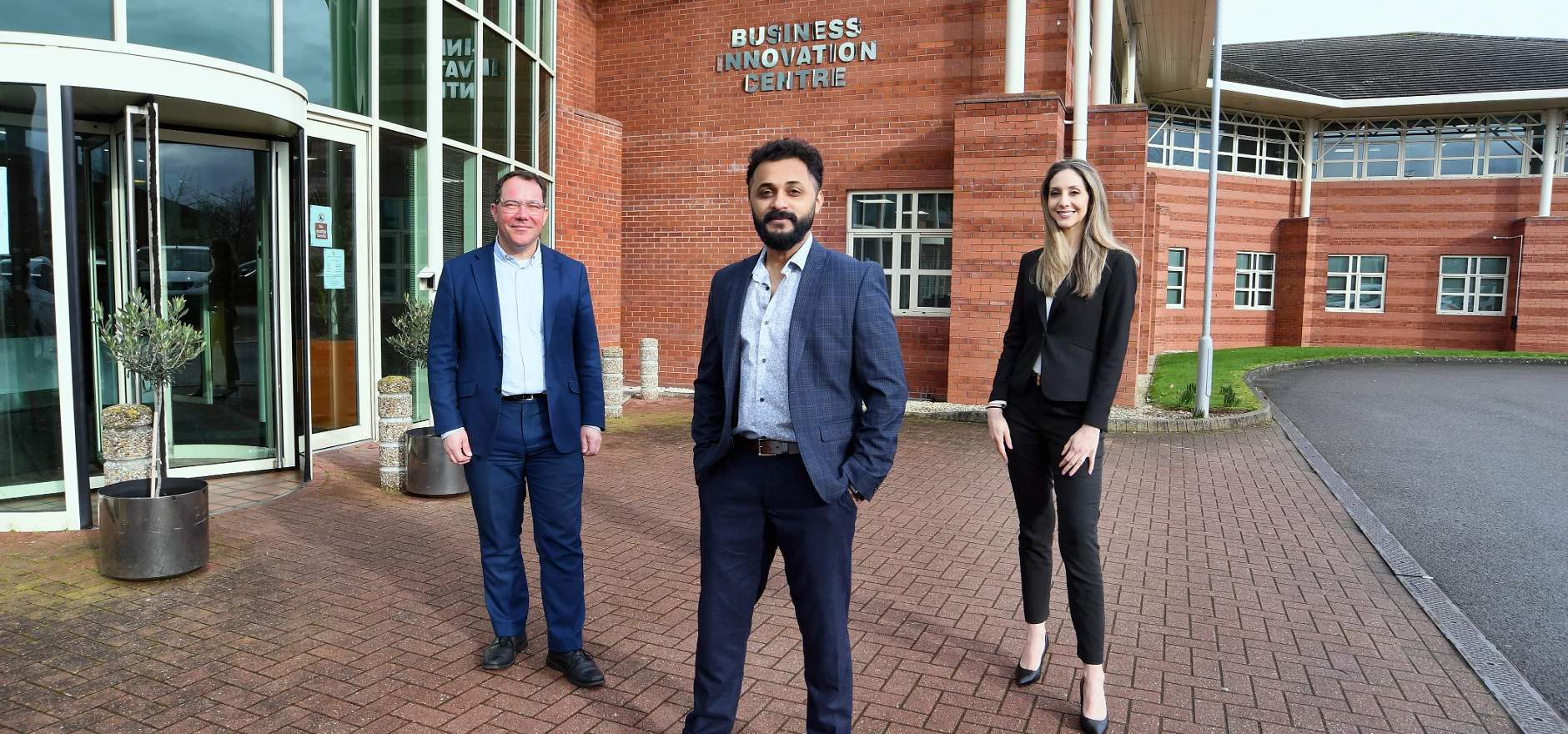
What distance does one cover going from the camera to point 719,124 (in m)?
13.9

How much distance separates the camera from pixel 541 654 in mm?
4023

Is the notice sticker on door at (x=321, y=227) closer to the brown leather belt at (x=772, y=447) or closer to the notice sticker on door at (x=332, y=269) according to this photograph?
the notice sticker on door at (x=332, y=269)

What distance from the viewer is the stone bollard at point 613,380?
37.7ft

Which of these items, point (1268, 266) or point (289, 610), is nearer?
point (289, 610)

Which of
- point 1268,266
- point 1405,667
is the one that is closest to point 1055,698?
point 1405,667

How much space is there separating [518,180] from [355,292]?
5.65 metres

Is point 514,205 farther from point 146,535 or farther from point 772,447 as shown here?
point 146,535

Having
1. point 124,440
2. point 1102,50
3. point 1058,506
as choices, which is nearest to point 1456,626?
point 1058,506

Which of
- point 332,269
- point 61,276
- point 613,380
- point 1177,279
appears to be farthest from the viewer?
point 1177,279

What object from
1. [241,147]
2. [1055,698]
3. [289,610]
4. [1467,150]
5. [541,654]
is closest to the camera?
[1055,698]

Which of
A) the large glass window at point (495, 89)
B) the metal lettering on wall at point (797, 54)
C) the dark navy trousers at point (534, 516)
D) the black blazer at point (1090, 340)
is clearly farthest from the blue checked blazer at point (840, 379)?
the metal lettering on wall at point (797, 54)

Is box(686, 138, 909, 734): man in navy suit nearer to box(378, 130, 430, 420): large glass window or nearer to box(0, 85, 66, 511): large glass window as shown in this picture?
box(0, 85, 66, 511): large glass window

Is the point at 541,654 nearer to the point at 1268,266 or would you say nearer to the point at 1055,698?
the point at 1055,698

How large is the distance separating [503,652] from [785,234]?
2.19m
